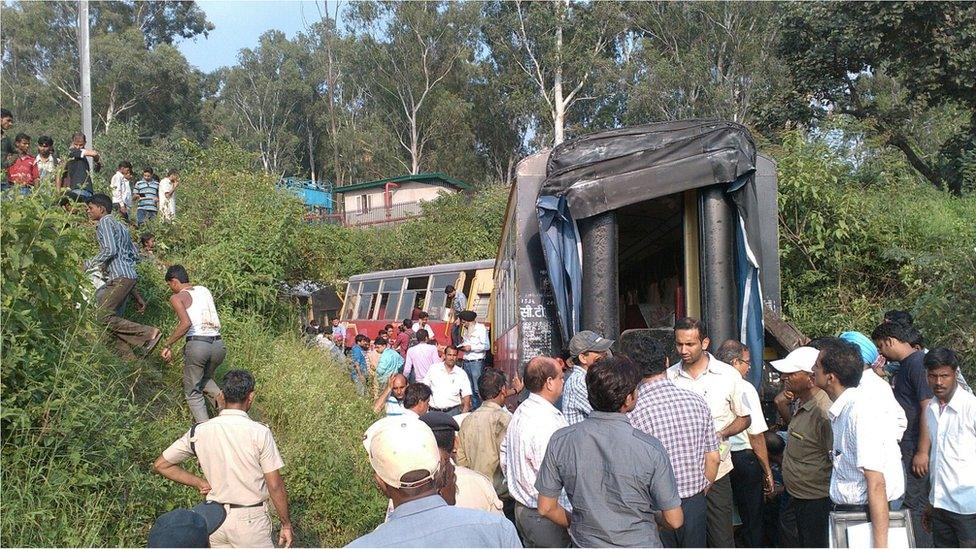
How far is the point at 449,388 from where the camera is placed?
31.4ft

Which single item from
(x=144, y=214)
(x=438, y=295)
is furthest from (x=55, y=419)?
(x=438, y=295)

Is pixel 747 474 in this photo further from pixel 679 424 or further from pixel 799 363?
pixel 679 424

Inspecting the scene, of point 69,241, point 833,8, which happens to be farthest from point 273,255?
point 833,8

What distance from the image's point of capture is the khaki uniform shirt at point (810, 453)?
5512 millimetres

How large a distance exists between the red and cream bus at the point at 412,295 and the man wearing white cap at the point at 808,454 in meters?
12.1

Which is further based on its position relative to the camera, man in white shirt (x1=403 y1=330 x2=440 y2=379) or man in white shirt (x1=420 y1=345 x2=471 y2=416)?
man in white shirt (x1=403 y1=330 x2=440 y2=379)

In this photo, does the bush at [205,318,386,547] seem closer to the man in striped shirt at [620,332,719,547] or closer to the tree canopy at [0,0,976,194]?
the man in striped shirt at [620,332,719,547]

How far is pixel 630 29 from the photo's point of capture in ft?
127

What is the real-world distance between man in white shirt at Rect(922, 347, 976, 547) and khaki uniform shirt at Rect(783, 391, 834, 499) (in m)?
0.58

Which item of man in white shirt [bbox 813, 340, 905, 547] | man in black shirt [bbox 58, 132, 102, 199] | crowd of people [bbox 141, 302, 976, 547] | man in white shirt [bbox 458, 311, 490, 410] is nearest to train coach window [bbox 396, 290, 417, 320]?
man in white shirt [bbox 458, 311, 490, 410]

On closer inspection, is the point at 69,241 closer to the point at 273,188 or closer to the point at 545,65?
the point at 273,188

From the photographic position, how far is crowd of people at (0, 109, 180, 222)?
10.7m

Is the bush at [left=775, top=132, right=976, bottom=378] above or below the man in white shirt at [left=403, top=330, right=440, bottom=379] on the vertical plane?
above

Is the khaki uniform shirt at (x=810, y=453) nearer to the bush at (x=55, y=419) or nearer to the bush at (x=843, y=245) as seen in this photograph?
the bush at (x=55, y=419)
